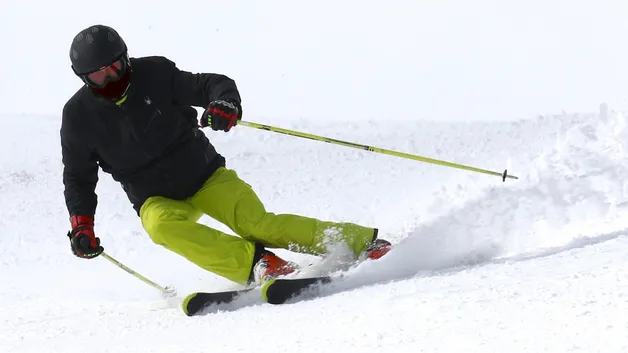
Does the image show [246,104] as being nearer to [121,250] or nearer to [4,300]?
[121,250]

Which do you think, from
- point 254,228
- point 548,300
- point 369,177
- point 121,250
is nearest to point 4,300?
point 121,250

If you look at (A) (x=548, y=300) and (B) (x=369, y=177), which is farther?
(B) (x=369, y=177)

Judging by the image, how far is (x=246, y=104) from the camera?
15.5 m

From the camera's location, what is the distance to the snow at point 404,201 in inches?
108

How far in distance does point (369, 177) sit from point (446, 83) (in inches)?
316

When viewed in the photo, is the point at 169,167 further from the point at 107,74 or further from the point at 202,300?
the point at 202,300

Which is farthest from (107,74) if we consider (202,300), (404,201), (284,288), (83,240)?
(404,201)

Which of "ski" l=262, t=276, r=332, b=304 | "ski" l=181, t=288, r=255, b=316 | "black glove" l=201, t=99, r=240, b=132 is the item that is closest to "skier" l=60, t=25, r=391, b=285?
"black glove" l=201, t=99, r=240, b=132

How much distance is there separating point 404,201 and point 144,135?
2.69m

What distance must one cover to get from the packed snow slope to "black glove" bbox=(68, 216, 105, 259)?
39 cm

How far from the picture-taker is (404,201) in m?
6.47

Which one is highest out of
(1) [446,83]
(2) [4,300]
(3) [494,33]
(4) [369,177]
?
(3) [494,33]

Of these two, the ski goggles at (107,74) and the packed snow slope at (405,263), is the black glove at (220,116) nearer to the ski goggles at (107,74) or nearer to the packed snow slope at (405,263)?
the ski goggles at (107,74)

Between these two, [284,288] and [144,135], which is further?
[144,135]
